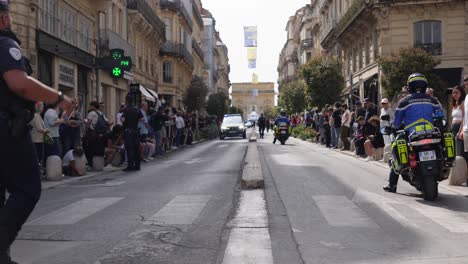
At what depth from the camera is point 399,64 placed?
26000 mm

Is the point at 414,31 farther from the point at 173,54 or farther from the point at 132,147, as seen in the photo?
the point at 173,54

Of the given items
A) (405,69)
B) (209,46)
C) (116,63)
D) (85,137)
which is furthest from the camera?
(209,46)

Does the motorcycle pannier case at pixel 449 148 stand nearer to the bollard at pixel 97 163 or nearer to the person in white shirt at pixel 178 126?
the bollard at pixel 97 163

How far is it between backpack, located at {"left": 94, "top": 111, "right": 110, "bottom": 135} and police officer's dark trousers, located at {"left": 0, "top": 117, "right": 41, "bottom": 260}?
1048 centimetres

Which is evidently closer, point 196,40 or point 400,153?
point 400,153

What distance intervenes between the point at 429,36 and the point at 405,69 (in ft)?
23.5

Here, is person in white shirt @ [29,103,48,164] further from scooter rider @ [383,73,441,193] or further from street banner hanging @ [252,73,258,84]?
street banner hanging @ [252,73,258,84]

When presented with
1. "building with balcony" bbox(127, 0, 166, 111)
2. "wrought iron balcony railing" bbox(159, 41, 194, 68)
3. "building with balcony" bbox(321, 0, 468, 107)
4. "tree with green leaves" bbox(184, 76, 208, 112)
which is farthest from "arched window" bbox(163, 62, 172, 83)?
"building with balcony" bbox(321, 0, 468, 107)

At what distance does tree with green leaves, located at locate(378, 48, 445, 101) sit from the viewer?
25797 millimetres

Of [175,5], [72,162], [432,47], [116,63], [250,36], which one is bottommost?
[72,162]

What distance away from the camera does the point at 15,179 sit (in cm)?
390

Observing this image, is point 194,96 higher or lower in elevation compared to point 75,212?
higher

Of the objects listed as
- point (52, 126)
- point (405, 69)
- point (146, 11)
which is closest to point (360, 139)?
point (52, 126)

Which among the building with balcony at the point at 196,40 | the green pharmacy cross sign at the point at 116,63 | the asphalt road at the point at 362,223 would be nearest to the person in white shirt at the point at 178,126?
the green pharmacy cross sign at the point at 116,63
